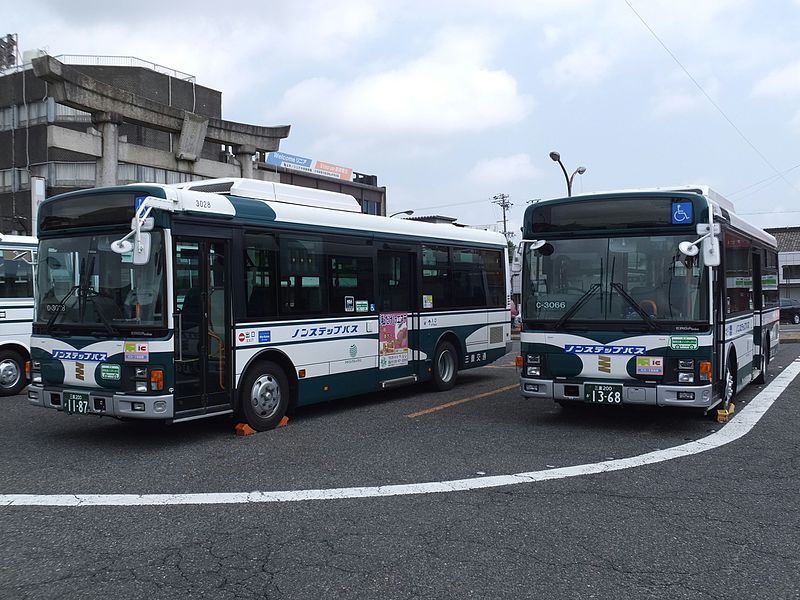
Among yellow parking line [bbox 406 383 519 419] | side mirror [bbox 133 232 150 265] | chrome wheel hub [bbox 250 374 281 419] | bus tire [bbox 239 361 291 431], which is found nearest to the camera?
side mirror [bbox 133 232 150 265]

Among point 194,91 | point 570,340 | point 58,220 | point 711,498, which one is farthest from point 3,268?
point 194,91

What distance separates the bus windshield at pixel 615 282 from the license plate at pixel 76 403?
5370 mm

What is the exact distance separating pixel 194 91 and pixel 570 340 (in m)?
52.3

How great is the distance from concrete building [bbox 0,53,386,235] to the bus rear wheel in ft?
38.5

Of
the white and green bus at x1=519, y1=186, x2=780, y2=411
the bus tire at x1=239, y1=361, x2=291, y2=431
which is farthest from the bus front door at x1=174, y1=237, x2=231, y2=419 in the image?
the white and green bus at x1=519, y1=186, x2=780, y2=411

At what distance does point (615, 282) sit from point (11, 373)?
10450 mm

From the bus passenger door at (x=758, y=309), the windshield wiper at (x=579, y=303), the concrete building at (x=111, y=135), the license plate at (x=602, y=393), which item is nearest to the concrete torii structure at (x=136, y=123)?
the concrete building at (x=111, y=135)

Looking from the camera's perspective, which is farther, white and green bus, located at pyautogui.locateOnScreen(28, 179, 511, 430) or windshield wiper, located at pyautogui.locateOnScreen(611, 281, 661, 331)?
windshield wiper, located at pyautogui.locateOnScreen(611, 281, 661, 331)

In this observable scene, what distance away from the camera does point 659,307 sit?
8.42 metres

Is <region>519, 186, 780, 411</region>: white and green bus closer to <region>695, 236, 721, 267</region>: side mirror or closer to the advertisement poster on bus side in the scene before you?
<region>695, 236, 721, 267</region>: side mirror

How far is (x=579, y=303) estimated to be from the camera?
29.1 feet

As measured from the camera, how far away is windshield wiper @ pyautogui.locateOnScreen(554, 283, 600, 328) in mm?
8805

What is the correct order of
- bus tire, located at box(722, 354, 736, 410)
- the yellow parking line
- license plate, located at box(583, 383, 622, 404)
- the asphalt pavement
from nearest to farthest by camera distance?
the asphalt pavement, license plate, located at box(583, 383, 622, 404), bus tire, located at box(722, 354, 736, 410), the yellow parking line

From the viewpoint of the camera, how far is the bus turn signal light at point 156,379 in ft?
25.2
